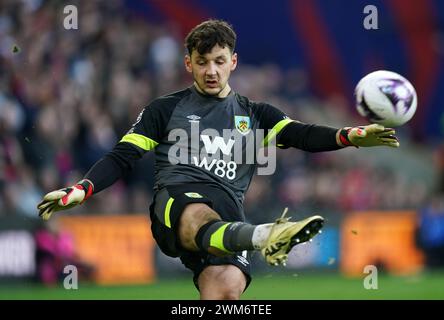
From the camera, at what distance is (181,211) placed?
7.02 meters

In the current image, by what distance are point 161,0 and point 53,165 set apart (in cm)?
513

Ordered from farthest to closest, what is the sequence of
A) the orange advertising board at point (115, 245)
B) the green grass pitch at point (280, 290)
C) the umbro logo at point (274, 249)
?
the orange advertising board at point (115, 245)
the green grass pitch at point (280, 290)
the umbro logo at point (274, 249)

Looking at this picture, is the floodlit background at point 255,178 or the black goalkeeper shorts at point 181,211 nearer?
the black goalkeeper shorts at point 181,211

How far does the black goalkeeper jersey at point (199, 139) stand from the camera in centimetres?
735

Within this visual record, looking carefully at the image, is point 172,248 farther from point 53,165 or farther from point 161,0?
point 161,0

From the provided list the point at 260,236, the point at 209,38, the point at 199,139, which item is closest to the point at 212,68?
the point at 209,38

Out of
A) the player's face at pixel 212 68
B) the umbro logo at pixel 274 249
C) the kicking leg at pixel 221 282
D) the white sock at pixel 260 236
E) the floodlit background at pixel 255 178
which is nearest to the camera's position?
the umbro logo at pixel 274 249

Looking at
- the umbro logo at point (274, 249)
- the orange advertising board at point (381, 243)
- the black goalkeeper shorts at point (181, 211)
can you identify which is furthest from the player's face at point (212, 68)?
the orange advertising board at point (381, 243)

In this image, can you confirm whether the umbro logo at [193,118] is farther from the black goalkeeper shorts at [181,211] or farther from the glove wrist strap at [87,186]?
the glove wrist strap at [87,186]

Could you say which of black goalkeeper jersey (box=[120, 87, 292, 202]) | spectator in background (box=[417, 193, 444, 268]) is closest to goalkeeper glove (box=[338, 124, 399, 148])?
black goalkeeper jersey (box=[120, 87, 292, 202])

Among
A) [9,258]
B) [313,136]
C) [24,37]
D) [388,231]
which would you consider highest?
[24,37]

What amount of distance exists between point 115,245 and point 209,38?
7.80m

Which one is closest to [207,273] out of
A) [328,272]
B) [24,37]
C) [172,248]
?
[172,248]

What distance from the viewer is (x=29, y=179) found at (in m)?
14.2
